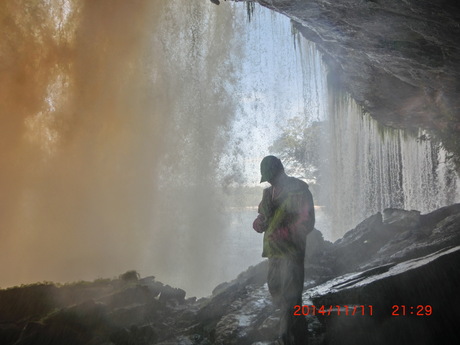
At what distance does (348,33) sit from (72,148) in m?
17.4

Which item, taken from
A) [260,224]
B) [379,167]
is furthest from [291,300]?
[379,167]

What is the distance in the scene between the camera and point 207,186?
2097 cm

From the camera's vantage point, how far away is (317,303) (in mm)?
4871

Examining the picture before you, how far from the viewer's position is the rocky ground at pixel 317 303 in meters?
4.14

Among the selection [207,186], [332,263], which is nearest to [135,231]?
[207,186]
